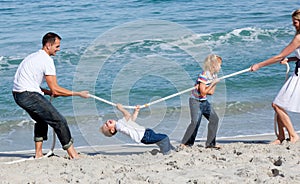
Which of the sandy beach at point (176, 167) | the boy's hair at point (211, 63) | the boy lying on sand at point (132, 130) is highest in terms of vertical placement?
the boy's hair at point (211, 63)

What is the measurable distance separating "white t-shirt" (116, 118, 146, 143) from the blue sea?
1.89m

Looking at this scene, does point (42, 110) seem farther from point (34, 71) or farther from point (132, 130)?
point (132, 130)

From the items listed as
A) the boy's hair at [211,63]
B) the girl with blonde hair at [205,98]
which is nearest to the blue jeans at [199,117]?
the girl with blonde hair at [205,98]

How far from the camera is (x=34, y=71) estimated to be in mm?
6598

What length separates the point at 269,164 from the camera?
240 inches

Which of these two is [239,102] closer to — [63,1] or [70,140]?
[70,140]

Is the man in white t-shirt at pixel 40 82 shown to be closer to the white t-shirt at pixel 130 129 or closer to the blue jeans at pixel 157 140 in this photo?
the white t-shirt at pixel 130 129

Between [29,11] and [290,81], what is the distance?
1863cm

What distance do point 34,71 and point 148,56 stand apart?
345 inches

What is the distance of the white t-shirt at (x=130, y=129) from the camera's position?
6.58 metres

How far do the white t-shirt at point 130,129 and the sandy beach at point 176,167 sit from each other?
304 mm

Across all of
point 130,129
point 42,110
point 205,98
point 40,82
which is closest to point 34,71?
point 40,82

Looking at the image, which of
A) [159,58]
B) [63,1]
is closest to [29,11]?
[63,1]

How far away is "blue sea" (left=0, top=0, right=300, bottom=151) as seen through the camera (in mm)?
9750
